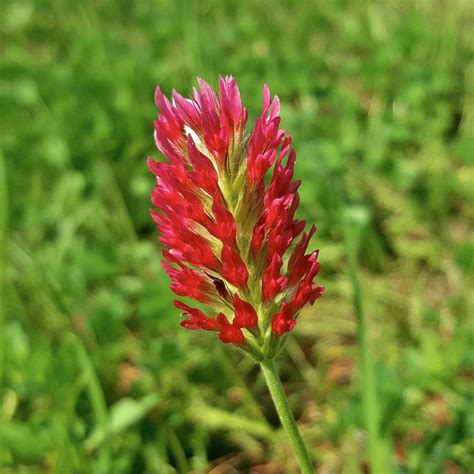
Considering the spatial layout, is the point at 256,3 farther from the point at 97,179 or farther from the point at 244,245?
the point at 244,245

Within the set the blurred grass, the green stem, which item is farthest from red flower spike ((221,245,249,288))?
the blurred grass

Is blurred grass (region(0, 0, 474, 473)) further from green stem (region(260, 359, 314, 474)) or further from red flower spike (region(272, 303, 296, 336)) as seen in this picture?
red flower spike (region(272, 303, 296, 336))

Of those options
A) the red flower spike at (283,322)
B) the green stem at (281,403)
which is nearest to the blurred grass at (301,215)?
the green stem at (281,403)

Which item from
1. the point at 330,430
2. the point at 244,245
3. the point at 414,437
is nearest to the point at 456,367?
the point at 414,437

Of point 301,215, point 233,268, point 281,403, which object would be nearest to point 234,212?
point 233,268

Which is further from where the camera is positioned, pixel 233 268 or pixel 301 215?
pixel 301 215

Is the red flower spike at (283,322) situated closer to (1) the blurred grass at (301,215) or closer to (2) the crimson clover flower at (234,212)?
(2) the crimson clover flower at (234,212)

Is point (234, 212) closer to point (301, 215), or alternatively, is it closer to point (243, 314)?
point (243, 314)
